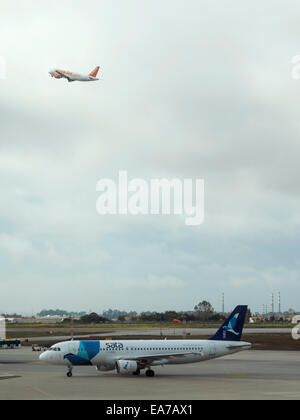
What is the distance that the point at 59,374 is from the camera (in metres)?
66.2

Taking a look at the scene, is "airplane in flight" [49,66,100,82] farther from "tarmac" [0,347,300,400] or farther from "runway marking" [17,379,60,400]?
"runway marking" [17,379,60,400]

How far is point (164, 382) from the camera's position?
57.4 metres

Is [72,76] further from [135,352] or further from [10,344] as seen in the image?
[135,352]

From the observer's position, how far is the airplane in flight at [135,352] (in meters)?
62.7

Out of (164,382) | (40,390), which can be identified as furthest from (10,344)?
(40,390)

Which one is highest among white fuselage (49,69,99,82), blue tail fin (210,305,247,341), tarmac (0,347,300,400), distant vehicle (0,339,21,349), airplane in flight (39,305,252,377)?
white fuselage (49,69,99,82)

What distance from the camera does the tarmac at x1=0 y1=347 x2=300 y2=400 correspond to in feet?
156

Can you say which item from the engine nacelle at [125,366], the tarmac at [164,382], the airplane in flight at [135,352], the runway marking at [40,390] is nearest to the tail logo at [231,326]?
the airplane in flight at [135,352]

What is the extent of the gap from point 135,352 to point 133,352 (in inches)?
8.9

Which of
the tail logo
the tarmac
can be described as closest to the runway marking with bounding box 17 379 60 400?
the tarmac

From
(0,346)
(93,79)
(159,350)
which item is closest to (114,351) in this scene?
(159,350)

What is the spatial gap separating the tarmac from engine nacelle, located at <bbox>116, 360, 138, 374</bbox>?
743mm
